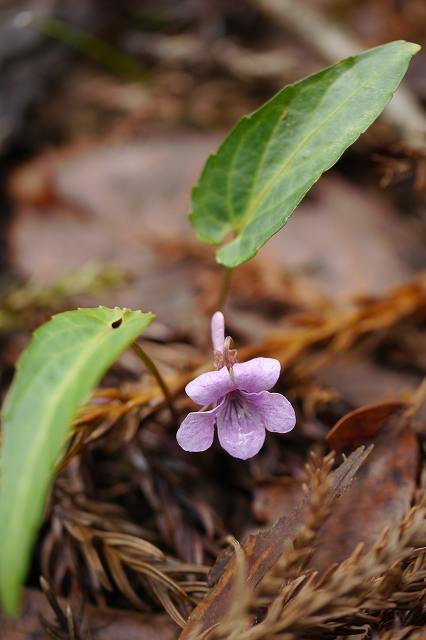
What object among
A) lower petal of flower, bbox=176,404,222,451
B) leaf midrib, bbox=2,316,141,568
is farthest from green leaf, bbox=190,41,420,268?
leaf midrib, bbox=2,316,141,568

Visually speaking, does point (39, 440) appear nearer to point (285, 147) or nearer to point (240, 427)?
point (240, 427)

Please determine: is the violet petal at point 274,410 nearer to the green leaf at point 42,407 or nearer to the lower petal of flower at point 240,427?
the lower petal of flower at point 240,427

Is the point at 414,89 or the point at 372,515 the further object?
the point at 414,89

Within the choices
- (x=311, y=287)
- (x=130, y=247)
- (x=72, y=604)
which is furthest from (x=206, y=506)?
(x=130, y=247)

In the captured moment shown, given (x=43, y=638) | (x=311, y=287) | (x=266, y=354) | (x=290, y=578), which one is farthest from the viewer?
(x=311, y=287)

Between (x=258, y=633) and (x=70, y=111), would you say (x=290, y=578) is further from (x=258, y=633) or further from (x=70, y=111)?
(x=70, y=111)

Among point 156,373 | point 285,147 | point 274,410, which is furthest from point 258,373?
point 285,147

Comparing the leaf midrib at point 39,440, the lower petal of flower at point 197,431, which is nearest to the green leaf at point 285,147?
the lower petal of flower at point 197,431
